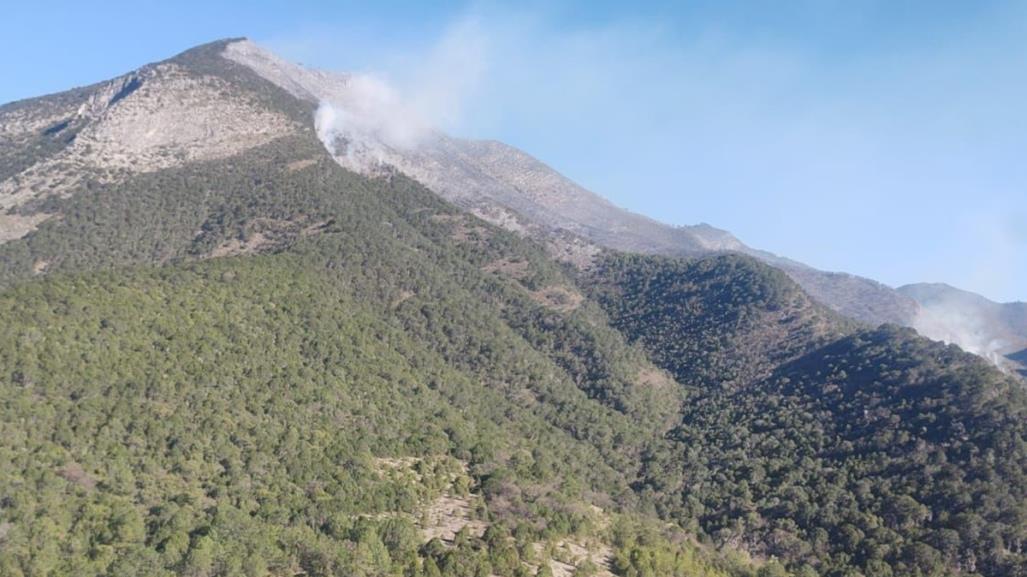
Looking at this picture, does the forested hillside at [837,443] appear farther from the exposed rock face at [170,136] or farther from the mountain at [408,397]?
the exposed rock face at [170,136]

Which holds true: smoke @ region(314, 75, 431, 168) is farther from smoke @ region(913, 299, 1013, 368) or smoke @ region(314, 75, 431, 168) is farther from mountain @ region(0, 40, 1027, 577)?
smoke @ region(913, 299, 1013, 368)

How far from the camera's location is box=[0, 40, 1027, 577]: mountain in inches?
1875

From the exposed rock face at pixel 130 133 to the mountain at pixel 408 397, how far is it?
59 cm

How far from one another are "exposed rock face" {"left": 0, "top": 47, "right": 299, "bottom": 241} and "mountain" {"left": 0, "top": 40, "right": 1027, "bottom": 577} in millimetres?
586

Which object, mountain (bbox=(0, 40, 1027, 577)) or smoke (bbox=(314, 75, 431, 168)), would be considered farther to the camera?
smoke (bbox=(314, 75, 431, 168))

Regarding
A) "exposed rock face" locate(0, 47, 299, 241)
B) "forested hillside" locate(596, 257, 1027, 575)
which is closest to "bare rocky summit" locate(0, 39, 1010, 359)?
"exposed rock face" locate(0, 47, 299, 241)

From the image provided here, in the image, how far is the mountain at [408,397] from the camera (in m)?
47.6

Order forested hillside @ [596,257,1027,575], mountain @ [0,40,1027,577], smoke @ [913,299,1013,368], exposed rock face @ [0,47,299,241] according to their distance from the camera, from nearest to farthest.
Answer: mountain @ [0,40,1027,577] → forested hillside @ [596,257,1027,575] → exposed rock face @ [0,47,299,241] → smoke @ [913,299,1013,368]

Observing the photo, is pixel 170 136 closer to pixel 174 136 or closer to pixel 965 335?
pixel 174 136

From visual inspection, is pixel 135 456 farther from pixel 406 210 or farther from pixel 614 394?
pixel 406 210

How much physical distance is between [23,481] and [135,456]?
752 centimetres

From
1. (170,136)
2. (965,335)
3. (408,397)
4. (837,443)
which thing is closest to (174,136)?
(170,136)

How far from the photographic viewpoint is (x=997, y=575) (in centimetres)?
5612

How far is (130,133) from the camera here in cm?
12769
